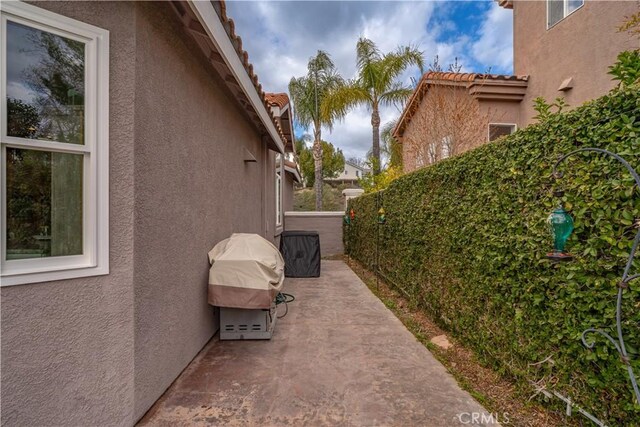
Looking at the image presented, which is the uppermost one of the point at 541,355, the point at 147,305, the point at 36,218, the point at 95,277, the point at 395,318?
the point at 36,218

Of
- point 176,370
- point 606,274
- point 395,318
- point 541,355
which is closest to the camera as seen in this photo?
point 606,274

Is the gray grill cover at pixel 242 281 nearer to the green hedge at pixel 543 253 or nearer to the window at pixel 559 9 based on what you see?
the green hedge at pixel 543 253

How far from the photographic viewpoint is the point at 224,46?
354 centimetres

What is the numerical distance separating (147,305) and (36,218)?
1057 millimetres

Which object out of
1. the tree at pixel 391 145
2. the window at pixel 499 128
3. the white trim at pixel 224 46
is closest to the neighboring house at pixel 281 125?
the white trim at pixel 224 46

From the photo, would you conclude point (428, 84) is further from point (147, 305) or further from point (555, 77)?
point (147, 305)

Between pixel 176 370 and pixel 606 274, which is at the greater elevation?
pixel 606 274

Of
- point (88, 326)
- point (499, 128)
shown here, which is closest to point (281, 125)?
point (499, 128)

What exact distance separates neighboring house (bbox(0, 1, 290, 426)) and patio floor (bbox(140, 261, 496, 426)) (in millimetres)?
418

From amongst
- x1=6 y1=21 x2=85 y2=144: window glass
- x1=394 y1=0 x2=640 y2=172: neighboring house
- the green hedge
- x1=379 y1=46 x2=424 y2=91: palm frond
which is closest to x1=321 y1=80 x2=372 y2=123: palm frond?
x1=379 y1=46 x2=424 y2=91: palm frond

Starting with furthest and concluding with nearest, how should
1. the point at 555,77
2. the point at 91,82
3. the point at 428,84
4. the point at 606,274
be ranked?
the point at 428,84 < the point at 555,77 < the point at 91,82 < the point at 606,274

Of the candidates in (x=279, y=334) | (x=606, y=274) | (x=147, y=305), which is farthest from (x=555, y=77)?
(x=147, y=305)

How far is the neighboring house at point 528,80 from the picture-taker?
6.33m

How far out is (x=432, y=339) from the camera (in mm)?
4445
